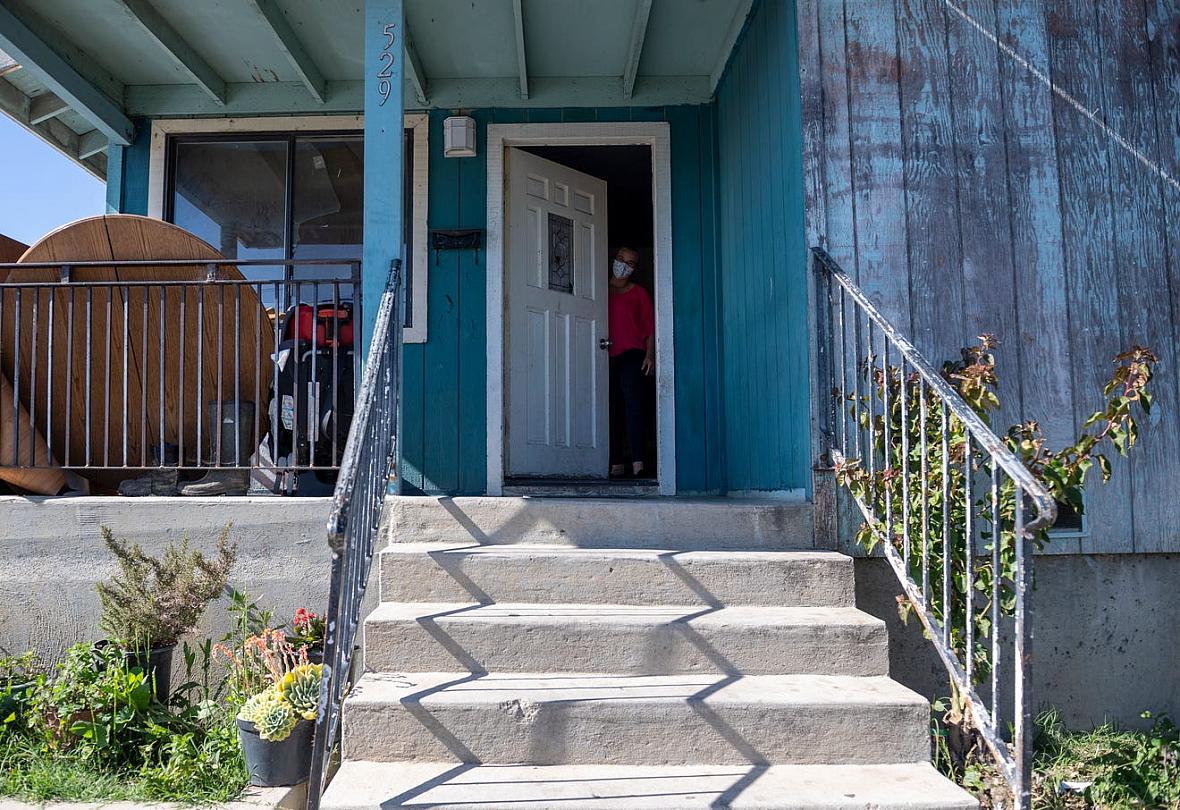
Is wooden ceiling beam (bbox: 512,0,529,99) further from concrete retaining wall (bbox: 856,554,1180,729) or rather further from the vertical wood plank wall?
concrete retaining wall (bbox: 856,554,1180,729)

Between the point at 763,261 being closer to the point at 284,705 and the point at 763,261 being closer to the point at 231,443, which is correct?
the point at 231,443

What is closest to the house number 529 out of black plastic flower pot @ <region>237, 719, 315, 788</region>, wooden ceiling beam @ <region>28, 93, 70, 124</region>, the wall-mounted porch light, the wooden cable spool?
the wooden cable spool

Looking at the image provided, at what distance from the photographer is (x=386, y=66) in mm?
3424

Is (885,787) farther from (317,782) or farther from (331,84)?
(331,84)

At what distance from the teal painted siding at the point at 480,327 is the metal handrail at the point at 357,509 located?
1.45 metres

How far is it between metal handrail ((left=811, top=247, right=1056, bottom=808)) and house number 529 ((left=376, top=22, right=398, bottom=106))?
174 cm

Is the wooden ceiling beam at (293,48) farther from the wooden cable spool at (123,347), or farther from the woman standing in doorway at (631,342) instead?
the woman standing in doorway at (631,342)

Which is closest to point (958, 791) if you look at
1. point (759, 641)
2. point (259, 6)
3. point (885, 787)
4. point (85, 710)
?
point (885, 787)

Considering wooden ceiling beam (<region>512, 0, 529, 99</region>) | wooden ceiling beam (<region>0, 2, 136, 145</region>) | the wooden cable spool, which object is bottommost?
the wooden cable spool

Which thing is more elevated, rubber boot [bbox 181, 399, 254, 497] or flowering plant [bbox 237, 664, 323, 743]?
rubber boot [bbox 181, 399, 254, 497]

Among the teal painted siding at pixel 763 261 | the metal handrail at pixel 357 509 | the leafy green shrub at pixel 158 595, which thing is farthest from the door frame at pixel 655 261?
the leafy green shrub at pixel 158 595

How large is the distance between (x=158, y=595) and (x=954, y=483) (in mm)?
2668

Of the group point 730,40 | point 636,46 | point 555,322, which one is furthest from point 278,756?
point 730,40

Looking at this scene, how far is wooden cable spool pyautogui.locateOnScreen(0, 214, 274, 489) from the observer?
3666 mm
